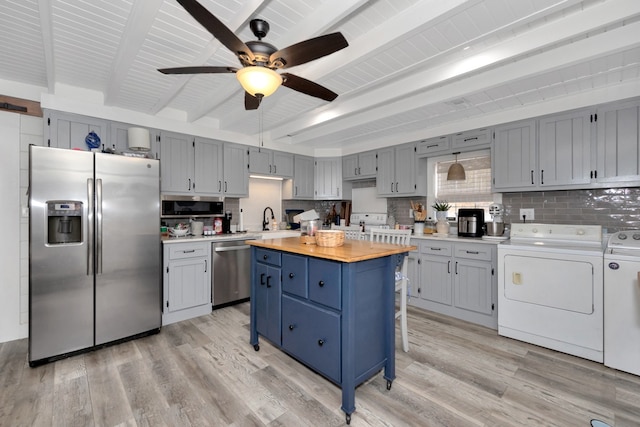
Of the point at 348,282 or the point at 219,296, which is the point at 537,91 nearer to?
the point at 348,282

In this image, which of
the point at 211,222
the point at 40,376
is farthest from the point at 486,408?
the point at 211,222

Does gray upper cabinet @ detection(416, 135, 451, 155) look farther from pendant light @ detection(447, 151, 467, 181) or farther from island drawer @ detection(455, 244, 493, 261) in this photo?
island drawer @ detection(455, 244, 493, 261)

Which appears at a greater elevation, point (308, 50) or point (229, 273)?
point (308, 50)

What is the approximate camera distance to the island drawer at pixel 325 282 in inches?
72.8

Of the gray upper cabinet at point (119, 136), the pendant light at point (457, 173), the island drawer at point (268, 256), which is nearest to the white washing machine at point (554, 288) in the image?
the pendant light at point (457, 173)

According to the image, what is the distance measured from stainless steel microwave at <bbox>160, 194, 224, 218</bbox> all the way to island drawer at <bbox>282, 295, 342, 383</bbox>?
229 cm

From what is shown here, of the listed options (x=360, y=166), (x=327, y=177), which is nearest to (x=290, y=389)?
(x=360, y=166)

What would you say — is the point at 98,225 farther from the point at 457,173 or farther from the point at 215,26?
Result: the point at 457,173

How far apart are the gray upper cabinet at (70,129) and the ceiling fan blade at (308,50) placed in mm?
2710

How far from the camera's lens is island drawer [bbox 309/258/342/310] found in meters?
1.85

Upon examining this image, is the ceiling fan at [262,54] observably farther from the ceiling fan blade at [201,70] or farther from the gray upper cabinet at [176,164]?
the gray upper cabinet at [176,164]

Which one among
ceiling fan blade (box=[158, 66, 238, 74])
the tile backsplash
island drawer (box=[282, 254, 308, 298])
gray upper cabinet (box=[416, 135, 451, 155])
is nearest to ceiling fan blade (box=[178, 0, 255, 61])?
ceiling fan blade (box=[158, 66, 238, 74])

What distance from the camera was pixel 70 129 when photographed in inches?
120

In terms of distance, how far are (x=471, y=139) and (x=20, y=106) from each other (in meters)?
5.25
